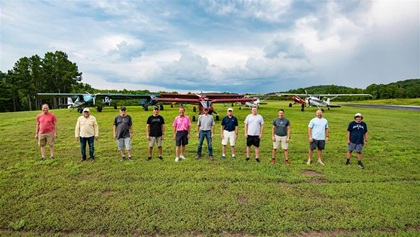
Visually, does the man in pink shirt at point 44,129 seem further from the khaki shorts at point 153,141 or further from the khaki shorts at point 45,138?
the khaki shorts at point 153,141

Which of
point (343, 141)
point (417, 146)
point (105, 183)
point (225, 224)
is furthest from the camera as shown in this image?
point (343, 141)

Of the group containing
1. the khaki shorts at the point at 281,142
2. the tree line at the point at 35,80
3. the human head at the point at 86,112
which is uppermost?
the tree line at the point at 35,80

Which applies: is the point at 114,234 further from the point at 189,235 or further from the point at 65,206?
the point at 65,206

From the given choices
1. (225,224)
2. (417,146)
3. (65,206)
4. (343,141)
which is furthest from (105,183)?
(417,146)

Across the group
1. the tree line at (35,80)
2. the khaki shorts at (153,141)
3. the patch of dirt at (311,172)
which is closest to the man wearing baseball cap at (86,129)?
the khaki shorts at (153,141)

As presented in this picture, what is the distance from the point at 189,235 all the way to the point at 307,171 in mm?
3910

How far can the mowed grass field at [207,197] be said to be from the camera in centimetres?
342

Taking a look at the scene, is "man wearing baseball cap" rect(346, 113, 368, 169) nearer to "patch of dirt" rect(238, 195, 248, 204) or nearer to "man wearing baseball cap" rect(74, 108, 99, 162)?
"patch of dirt" rect(238, 195, 248, 204)

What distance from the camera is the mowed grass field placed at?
3.42 metres

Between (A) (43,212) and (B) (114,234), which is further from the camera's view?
(A) (43,212)

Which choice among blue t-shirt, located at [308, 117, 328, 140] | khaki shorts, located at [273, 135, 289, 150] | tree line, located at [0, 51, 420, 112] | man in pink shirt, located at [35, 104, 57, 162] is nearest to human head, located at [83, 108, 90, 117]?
man in pink shirt, located at [35, 104, 57, 162]

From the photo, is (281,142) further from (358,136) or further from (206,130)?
(206,130)

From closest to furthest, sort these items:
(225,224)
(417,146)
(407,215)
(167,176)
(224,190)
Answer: (225,224) → (407,215) → (224,190) → (167,176) → (417,146)

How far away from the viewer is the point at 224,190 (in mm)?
4637
